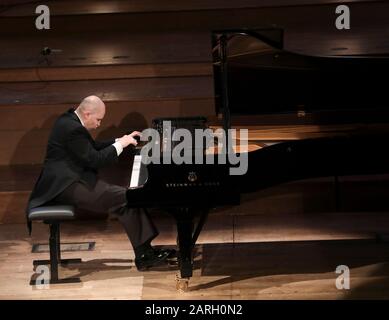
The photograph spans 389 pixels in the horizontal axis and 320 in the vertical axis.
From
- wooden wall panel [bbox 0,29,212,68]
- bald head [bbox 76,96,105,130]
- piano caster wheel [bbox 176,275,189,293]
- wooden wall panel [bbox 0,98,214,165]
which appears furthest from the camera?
wooden wall panel [bbox 0,29,212,68]

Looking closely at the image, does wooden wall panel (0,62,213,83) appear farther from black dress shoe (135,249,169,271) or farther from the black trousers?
black dress shoe (135,249,169,271)

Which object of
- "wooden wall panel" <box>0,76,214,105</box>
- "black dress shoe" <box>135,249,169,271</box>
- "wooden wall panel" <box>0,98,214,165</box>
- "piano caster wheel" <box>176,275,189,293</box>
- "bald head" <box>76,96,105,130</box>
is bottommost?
"piano caster wheel" <box>176,275,189,293</box>

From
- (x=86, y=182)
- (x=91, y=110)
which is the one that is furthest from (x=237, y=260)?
(x=91, y=110)

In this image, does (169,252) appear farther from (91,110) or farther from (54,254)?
(91,110)

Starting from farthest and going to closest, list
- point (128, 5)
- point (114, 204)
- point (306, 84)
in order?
Answer: 1. point (128, 5)
2. point (306, 84)
3. point (114, 204)

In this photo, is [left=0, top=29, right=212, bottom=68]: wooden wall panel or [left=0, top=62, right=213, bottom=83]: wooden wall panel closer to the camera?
[left=0, top=62, right=213, bottom=83]: wooden wall panel

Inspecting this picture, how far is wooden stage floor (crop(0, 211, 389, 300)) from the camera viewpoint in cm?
406

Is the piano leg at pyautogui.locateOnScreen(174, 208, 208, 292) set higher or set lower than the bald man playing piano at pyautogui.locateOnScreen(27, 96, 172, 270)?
lower

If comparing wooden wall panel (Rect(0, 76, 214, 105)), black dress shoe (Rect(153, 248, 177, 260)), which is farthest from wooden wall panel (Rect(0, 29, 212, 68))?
black dress shoe (Rect(153, 248, 177, 260))

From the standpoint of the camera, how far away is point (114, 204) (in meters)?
4.29

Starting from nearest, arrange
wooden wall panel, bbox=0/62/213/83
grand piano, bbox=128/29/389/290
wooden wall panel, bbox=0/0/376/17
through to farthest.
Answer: grand piano, bbox=128/29/389/290 → wooden wall panel, bbox=0/62/213/83 → wooden wall panel, bbox=0/0/376/17

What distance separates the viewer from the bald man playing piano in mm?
4254

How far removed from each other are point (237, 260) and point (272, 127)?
867mm

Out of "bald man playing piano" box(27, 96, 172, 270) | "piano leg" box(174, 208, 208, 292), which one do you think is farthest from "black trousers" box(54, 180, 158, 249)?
"piano leg" box(174, 208, 208, 292)
